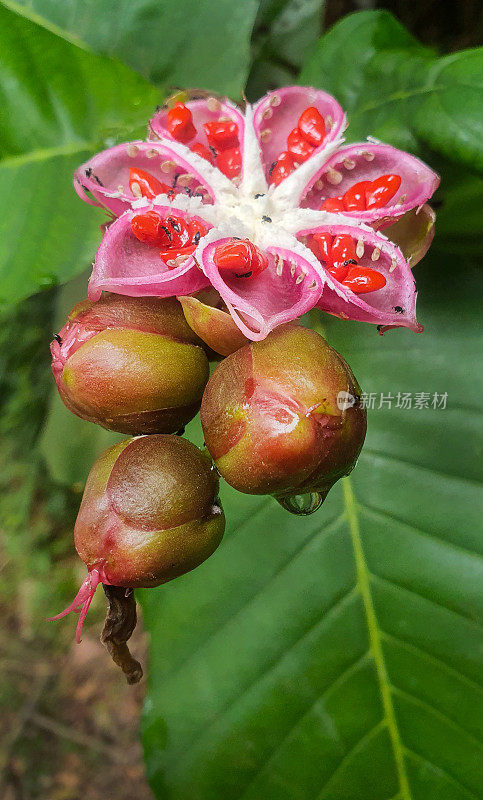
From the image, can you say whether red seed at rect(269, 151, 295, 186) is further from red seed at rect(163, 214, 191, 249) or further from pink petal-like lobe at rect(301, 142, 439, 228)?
red seed at rect(163, 214, 191, 249)

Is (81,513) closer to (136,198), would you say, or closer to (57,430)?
(136,198)

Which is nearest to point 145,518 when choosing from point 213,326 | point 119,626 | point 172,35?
point 119,626

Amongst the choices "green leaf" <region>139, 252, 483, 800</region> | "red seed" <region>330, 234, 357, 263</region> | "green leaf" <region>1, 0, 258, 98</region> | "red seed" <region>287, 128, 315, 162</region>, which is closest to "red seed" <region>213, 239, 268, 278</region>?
"red seed" <region>330, 234, 357, 263</region>

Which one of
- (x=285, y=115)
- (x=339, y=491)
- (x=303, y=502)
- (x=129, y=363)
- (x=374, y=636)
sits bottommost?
(x=374, y=636)

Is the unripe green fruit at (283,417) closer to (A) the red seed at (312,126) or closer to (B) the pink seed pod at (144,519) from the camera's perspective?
(B) the pink seed pod at (144,519)

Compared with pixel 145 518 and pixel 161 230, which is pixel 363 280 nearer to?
pixel 161 230

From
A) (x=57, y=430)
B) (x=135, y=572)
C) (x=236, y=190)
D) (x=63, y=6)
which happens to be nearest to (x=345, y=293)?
(x=236, y=190)
